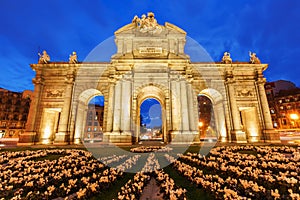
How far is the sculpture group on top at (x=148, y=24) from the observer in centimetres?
2112

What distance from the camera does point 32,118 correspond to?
19.6m

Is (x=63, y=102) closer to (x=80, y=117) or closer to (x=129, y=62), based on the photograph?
(x=80, y=117)

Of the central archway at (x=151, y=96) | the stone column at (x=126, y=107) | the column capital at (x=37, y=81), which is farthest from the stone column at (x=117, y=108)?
the column capital at (x=37, y=81)

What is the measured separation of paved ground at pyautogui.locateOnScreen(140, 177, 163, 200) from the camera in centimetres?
355

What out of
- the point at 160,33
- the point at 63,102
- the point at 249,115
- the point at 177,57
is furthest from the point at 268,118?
the point at 63,102

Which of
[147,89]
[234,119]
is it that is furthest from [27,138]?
[234,119]

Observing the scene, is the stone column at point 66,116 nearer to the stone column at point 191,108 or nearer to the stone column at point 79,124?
the stone column at point 79,124

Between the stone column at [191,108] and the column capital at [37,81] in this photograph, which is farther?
the column capital at [37,81]

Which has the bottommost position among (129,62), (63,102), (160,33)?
(63,102)

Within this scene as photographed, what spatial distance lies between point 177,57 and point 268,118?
1484 centimetres

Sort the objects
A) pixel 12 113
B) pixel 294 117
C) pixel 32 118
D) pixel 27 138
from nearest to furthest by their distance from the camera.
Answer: pixel 27 138, pixel 32 118, pixel 294 117, pixel 12 113

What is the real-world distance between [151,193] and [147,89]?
58.9 feet

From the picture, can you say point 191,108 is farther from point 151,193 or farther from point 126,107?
point 151,193

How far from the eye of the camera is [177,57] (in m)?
19.7
